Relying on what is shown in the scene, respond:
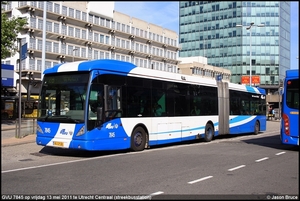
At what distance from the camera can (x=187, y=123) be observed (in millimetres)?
16000

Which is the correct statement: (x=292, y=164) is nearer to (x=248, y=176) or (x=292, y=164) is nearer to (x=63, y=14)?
(x=248, y=176)

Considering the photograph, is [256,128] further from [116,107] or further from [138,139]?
[116,107]

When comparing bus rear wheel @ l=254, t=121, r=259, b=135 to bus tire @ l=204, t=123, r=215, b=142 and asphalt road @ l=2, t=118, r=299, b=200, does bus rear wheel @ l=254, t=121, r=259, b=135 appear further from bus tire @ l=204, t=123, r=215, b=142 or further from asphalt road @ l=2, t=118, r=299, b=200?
asphalt road @ l=2, t=118, r=299, b=200

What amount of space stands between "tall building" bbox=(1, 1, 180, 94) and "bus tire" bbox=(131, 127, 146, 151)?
3631 centimetres

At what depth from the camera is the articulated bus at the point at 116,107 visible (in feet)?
36.7

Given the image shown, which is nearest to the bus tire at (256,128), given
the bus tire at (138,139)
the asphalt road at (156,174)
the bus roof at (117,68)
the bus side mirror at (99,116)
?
the bus roof at (117,68)

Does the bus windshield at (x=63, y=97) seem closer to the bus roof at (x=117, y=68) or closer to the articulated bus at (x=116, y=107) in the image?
the articulated bus at (x=116, y=107)

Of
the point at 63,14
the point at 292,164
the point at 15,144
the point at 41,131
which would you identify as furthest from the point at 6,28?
the point at 63,14

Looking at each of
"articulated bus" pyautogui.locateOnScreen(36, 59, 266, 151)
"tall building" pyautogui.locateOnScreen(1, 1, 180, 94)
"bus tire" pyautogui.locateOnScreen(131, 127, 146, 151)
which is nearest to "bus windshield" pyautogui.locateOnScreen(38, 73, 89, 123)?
"articulated bus" pyautogui.locateOnScreen(36, 59, 266, 151)

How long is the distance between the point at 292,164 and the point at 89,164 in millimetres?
5953

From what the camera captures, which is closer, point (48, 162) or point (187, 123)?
point (48, 162)

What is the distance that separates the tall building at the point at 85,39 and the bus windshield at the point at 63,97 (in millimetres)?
36402

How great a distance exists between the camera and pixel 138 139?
13.2 metres

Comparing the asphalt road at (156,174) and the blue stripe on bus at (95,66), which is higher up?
the blue stripe on bus at (95,66)
